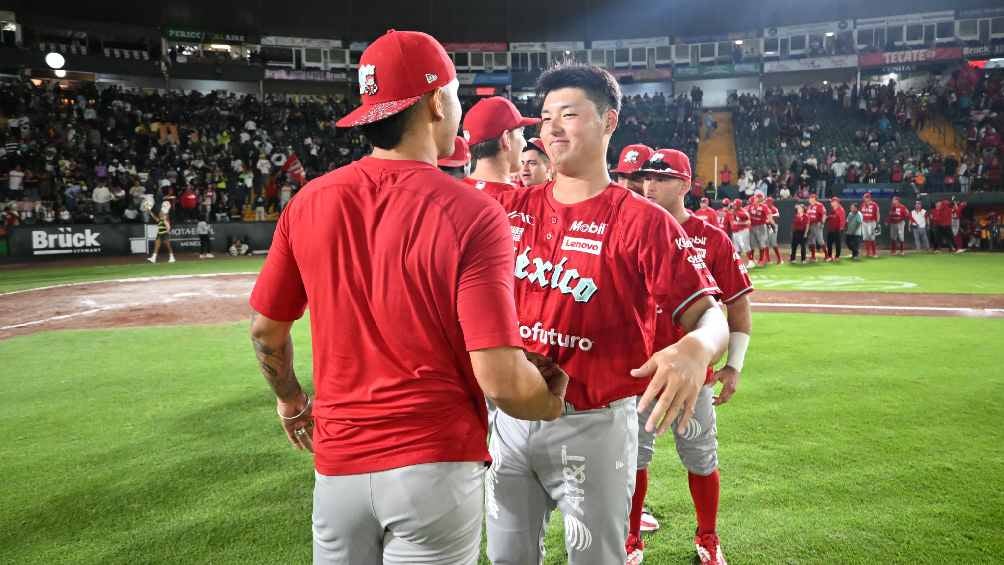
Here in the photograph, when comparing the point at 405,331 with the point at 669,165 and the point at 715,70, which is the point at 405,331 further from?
the point at 715,70

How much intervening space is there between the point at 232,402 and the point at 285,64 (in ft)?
125

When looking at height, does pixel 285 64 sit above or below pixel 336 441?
above

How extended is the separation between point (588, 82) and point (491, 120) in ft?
5.86

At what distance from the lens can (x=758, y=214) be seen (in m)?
20.7

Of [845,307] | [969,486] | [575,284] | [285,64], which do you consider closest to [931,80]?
[845,307]

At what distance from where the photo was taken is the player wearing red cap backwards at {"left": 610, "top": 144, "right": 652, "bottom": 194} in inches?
181

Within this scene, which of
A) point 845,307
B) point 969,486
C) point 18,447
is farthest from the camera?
point 845,307

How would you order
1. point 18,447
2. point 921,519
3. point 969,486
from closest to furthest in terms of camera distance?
point 921,519 < point 969,486 < point 18,447

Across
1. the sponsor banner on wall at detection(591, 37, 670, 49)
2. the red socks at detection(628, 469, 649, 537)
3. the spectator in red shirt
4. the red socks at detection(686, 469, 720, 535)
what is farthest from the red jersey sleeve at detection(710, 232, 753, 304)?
the sponsor banner on wall at detection(591, 37, 670, 49)

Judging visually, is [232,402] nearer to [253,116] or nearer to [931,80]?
[253,116]

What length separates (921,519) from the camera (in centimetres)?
440

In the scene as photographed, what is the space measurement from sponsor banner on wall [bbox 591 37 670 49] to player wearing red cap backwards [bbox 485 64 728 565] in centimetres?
4347

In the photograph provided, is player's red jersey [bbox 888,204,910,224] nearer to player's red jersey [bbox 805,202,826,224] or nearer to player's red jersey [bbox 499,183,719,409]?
player's red jersey [bbox 805,202,826,224]

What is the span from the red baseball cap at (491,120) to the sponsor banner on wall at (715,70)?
4036 cm
